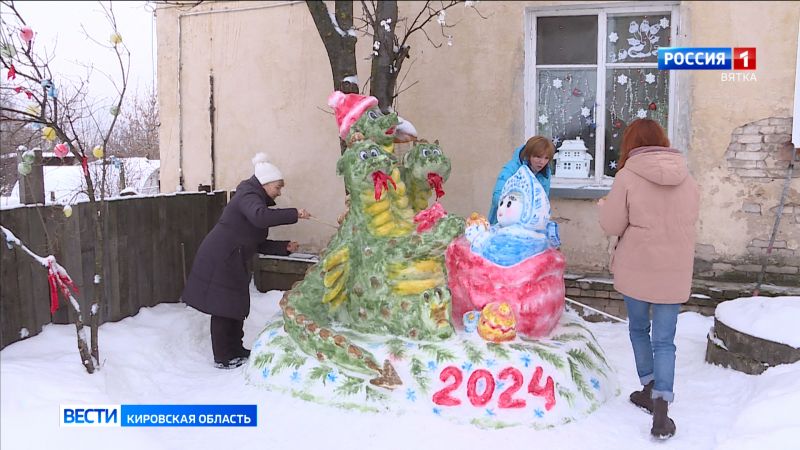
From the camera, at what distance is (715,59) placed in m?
5.82

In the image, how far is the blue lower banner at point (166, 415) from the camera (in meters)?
3.44

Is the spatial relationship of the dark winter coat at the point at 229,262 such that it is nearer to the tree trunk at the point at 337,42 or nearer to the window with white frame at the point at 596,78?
the tree trunk at the point at 337,42

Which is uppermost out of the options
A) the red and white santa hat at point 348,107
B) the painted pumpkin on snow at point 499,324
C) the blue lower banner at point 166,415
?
the red and white santa hat at point 348,107

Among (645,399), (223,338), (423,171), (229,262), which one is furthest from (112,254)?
(645,399)

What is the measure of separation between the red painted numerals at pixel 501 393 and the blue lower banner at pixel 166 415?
3.42 feet

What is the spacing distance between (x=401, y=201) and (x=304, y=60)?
3.51 meters

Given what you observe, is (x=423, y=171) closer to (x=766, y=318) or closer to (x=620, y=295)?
(x=766, y=318)

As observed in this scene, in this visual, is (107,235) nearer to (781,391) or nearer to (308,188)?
(308,188)

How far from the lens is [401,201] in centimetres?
419

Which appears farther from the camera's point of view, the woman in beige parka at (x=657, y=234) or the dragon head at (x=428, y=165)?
the dragon head at (x=428, y=165)

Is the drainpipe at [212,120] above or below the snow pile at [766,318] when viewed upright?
above

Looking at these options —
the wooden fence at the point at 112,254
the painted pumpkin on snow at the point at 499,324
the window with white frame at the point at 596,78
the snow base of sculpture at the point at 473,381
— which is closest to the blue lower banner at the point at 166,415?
the snow base of sculpture at the point at 473,381

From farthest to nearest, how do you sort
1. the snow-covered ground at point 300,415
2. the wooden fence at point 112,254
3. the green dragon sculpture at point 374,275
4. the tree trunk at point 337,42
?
the tree trunk at point 337,42, the wooden fence at point 112,254, the green dragon sculpture at point 374,275, the snow-covered ground at point 300,415

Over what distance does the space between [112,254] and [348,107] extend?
2.18 metres
